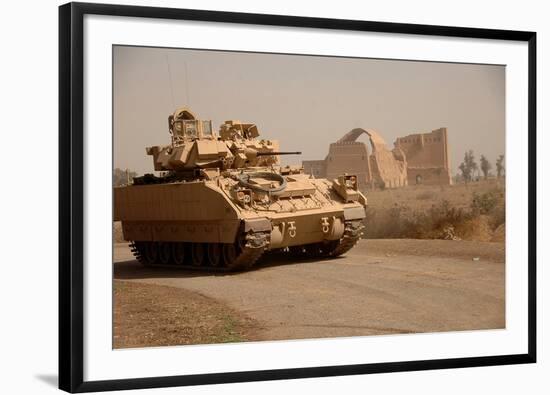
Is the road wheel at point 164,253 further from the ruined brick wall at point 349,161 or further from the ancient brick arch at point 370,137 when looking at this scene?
the ancient brick arch at point 370,137

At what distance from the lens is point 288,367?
12484 mm

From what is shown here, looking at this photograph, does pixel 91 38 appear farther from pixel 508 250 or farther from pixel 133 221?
pixel 508 250

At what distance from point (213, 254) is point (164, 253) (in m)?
0.91

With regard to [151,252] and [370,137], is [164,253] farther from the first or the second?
[370,137]

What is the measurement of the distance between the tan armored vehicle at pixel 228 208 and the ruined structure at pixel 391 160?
81 centimetres

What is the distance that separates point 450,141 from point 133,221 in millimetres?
5134

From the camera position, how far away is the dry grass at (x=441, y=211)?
14641 mm

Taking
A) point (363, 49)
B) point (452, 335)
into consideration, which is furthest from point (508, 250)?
point (363, 49)

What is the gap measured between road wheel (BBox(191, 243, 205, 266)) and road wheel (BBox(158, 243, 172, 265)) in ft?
1.36

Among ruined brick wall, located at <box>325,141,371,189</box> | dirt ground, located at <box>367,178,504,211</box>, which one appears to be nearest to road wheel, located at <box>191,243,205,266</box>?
ruined brick wall, located at <box>325,141,371,189</box>

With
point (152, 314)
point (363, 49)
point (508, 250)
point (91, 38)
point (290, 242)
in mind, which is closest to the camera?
point (91, 38)

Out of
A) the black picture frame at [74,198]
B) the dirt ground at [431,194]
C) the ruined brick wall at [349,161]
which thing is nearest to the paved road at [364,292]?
the dirt ground at [431,194]

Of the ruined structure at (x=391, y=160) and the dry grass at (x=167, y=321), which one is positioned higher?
the ruined structure at (x=391, y=160)

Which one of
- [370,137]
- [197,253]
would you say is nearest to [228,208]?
[197,253]
